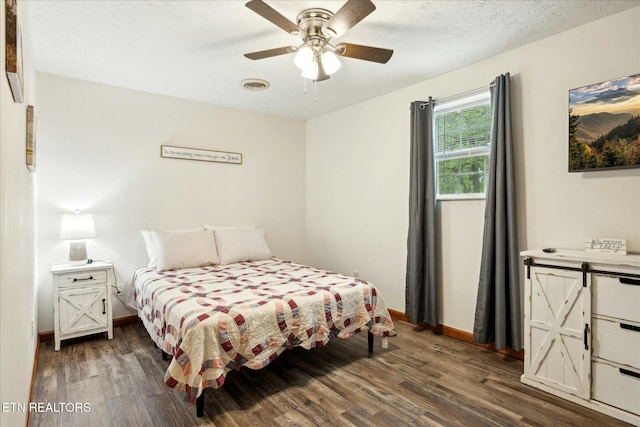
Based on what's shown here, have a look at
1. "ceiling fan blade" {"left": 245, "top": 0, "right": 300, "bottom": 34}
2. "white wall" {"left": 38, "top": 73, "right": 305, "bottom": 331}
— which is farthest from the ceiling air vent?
"ceiling fan blade" {"left": 245, "top": 0, "right": 300, "bottom": 34}

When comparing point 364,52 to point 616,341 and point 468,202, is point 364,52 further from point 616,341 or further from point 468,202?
point 616,341

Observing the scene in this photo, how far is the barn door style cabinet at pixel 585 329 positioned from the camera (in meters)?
2.02

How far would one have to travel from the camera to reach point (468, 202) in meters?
3.22

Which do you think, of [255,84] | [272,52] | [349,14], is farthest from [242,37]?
[349,14]

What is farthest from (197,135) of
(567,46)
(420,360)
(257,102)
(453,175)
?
(567,46)

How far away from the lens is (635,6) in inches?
89.0

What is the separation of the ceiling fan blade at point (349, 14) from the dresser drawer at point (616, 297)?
2.10m

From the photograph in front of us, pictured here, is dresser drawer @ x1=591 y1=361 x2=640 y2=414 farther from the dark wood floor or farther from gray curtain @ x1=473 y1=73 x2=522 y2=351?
gray curtain @ x1=473 y1=73 x2=522 y2=351

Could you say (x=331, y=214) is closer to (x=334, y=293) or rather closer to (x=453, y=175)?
(x=453, y=175)

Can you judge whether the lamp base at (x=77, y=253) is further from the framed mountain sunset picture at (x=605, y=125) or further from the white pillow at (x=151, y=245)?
the framed mountain sunset picture at (x=605, y=125)

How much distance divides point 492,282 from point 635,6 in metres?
2.11

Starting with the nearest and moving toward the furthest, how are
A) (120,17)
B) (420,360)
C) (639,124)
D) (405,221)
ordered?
(639,124) < (120,17) < (420,360) < (405,221)

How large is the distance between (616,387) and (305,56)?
2.77 m

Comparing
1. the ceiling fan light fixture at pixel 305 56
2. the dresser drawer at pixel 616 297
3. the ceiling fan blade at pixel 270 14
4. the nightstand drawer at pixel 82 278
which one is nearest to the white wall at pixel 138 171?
the nightstand drawer at pixel 82 278
